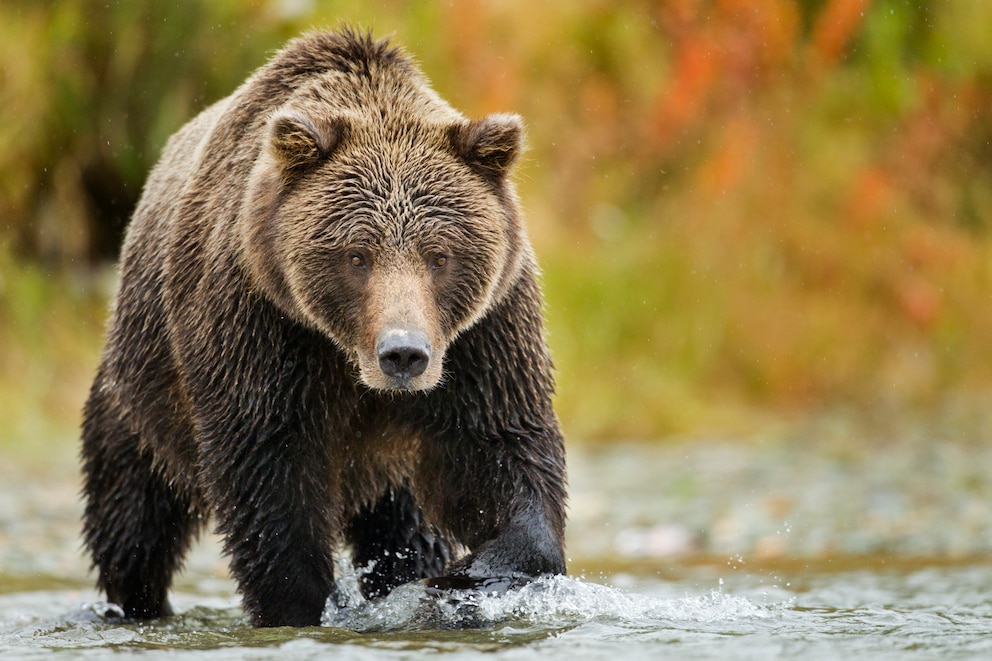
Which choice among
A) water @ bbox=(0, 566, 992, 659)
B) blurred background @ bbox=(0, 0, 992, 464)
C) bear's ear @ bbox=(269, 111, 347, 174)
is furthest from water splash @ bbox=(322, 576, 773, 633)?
blurred background @ bbox=(0, 0, 992, 464)

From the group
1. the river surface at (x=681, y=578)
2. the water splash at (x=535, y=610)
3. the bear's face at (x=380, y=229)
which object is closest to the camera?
the river surface at (x=681, y=578)

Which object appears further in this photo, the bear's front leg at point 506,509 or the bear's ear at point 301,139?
the bear's front leg at point 506,509

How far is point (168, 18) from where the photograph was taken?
13633 millimetres

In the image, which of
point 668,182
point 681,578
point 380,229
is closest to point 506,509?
point 380,229

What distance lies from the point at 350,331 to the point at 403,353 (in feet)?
1.41

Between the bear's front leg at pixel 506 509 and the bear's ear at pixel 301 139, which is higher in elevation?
the bear's ear at pixel 301 139

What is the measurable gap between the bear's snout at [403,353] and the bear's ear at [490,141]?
90 centimetres

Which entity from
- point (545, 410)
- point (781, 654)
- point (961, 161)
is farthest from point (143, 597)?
point (961, 161)

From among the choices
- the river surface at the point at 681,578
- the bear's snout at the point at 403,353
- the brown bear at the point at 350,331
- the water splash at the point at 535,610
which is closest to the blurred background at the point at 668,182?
the river surface at the point at 681,578

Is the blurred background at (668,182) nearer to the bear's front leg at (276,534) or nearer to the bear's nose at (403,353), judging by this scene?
the bear's front leg at (276,534)

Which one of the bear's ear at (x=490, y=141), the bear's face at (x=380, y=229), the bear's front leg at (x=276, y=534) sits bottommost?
the bear's front leg at (x=276, y=534)

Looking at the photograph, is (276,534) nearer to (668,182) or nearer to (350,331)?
(350,331)

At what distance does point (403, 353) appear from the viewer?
5152 mm

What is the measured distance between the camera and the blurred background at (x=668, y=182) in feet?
43.9
